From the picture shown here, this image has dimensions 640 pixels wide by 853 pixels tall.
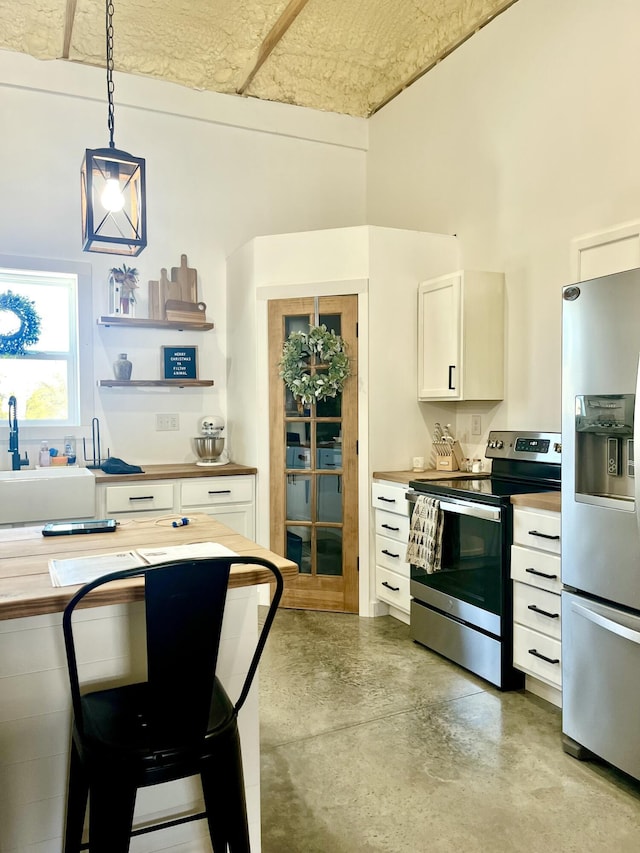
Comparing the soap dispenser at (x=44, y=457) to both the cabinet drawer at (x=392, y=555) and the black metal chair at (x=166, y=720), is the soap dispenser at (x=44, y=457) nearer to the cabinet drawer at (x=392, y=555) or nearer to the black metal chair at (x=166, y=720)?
the cabinet drawer at (x=392, y=555)

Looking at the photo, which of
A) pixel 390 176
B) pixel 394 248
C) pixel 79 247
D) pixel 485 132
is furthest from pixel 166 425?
pixel 485 132

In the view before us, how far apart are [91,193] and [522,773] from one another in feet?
8.12

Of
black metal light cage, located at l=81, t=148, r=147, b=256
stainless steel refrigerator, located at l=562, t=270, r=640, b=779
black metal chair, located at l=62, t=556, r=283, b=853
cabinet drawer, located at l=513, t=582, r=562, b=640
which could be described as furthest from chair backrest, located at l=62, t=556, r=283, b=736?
cabinet drawer, located at l=513, t=582, r=562, b=640

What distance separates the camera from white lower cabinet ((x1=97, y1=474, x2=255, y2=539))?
3869mm

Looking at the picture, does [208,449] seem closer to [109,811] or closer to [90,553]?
[90,553]

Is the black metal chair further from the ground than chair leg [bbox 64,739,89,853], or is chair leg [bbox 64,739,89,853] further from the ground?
the black metal chair

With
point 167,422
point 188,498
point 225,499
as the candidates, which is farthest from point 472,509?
point 167,422

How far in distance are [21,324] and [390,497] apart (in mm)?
2636

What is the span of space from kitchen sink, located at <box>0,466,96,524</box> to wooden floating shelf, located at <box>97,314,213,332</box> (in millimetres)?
1087

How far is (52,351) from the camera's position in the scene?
4309 mm

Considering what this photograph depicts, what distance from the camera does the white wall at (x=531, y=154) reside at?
3.06 metres

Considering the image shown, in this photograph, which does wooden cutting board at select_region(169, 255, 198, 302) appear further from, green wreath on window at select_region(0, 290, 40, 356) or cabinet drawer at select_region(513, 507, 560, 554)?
cabinet drawer at select_region(513, 507, 560, 554)

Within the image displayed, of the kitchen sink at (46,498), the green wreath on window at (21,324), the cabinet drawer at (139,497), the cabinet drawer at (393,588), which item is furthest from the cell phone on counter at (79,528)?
the green wreath on window at (21,324)

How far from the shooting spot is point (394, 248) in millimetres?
4000
